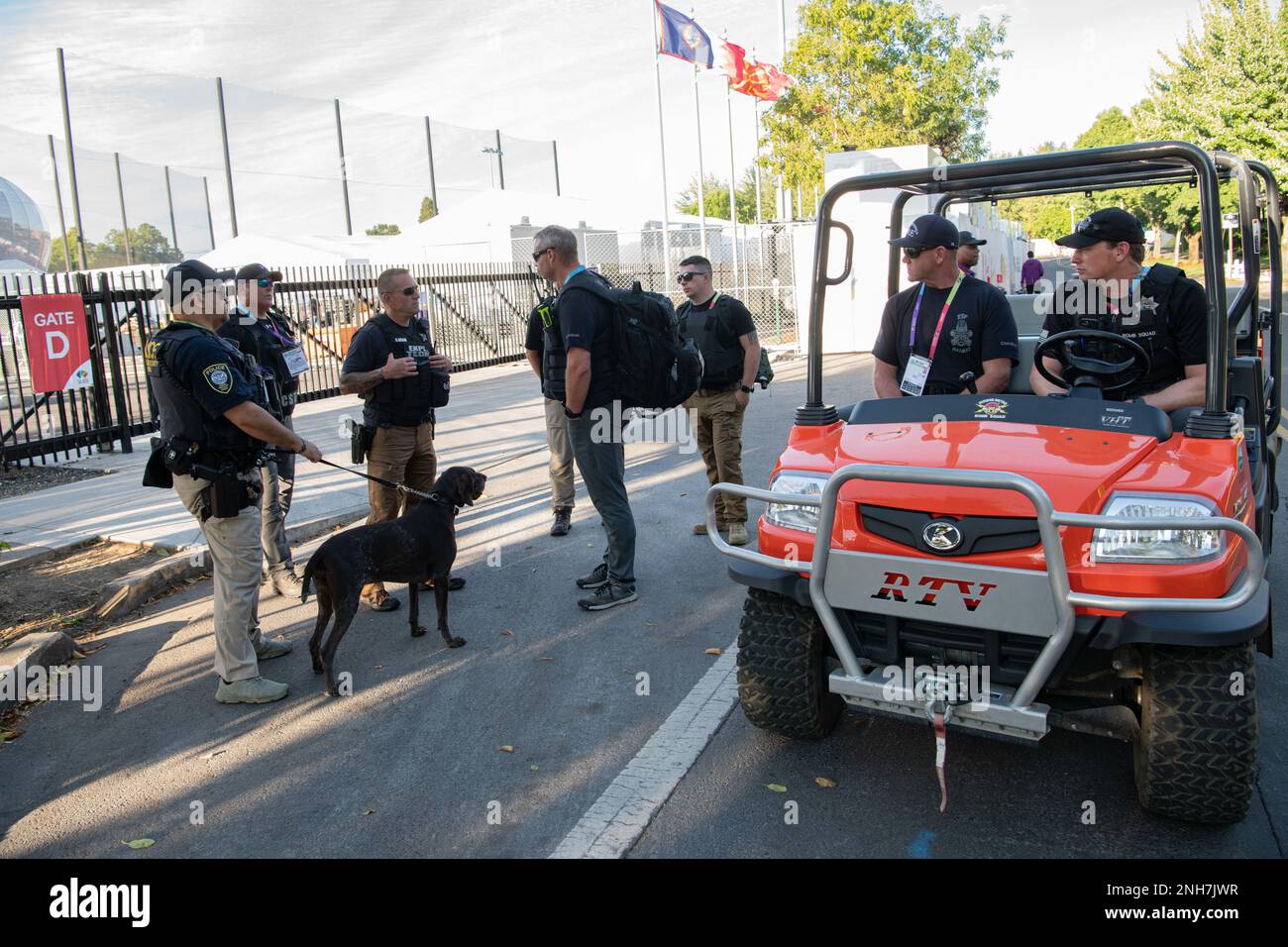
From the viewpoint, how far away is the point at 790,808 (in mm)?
3254

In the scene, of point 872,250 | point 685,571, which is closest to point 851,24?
point 872,250

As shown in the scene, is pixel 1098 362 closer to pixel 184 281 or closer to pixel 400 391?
pixel 400 391

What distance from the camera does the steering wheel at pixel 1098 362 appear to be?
3.76 m

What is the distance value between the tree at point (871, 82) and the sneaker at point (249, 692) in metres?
26.4

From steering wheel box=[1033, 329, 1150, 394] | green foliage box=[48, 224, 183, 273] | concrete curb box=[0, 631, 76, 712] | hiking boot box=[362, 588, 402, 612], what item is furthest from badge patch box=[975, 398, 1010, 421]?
green foliage box=[48, 224, 183, 273]

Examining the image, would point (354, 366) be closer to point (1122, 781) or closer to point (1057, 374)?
point (1057, 374)

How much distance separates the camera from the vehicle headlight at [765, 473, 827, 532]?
330cm

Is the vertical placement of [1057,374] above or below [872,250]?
below

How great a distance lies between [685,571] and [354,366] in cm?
242

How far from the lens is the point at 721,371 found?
641 centimetres

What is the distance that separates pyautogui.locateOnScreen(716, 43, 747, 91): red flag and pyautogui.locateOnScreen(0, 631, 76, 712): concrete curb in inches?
806

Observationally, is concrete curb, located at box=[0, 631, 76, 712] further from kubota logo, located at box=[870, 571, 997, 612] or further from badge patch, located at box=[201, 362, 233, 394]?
kubota logo, located at box=[870, 571, 997, 612]


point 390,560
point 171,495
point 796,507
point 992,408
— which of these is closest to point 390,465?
point 390,560

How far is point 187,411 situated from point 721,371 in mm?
3416
